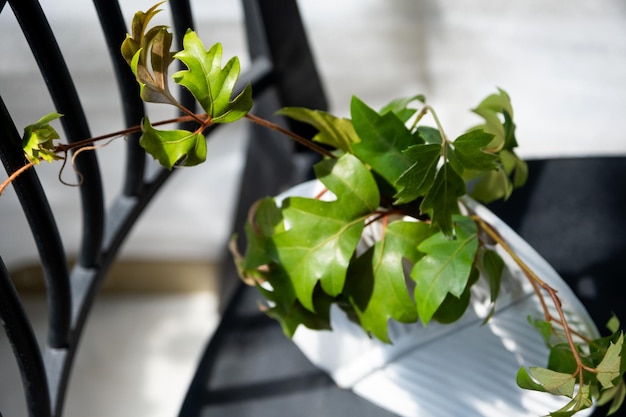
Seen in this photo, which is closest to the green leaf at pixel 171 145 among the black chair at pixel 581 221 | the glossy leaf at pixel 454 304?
the glossy leaf at pixel 454 304

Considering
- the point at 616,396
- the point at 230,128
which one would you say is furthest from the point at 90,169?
the point at 230,128

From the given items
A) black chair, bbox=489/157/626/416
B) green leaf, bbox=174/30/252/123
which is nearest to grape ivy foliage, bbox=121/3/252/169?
green leaf, bbox=174/30/252/123

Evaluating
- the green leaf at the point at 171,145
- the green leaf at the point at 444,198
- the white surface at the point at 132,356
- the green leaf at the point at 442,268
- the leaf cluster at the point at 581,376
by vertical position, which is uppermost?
the green leaf at the point at 171,145

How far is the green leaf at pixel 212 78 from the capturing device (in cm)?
25

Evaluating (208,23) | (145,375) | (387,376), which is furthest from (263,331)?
(145,375)

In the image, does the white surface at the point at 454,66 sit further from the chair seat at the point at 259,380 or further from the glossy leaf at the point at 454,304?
the glossy leaf at the point at 454,304

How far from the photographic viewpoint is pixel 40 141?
0.81 ft

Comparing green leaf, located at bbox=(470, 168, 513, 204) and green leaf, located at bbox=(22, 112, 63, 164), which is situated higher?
green leaf, located at bbox=(22, 112, 63, 164)

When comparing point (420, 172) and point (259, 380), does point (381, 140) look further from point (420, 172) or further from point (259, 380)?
point (259, 380)

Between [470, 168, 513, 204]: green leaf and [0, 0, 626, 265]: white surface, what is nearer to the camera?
[470, 168, 513, 204]: green leaf

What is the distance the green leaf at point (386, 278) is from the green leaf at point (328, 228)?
0.01 metres

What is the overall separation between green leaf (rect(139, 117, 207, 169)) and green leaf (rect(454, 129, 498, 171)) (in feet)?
0.29

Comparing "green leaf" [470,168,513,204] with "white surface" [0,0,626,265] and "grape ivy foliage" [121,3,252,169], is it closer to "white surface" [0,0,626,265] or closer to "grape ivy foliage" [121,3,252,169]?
"grape ivy foliage" [121,3,252,169]

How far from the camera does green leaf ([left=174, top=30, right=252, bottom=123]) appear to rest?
0.25 metres
